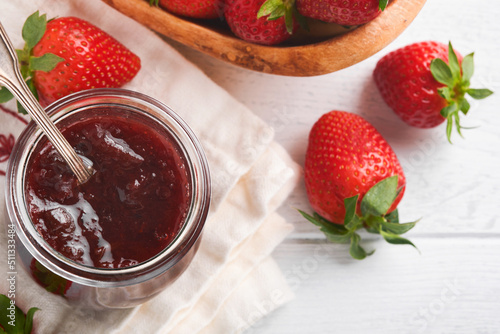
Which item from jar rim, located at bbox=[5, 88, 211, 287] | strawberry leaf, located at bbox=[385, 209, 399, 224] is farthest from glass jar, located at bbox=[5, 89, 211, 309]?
strawberry leaf, located at bbox=[385, 209, 399, 224]

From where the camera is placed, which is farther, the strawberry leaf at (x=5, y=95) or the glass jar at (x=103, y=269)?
the strawberry leaf at (x=5, y=95)

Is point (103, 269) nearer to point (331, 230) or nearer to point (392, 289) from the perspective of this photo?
point (331, 230)

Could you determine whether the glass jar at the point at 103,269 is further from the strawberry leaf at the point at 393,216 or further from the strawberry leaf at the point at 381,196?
the strawberry leaf at the point at 393,216

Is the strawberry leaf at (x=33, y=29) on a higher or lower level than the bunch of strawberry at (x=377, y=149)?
higher

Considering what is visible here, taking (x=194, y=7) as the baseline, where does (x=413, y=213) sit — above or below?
below

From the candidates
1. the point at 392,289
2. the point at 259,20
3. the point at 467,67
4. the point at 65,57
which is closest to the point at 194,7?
the point at 259,20

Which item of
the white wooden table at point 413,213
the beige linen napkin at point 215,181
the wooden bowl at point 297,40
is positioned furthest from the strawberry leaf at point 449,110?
the beige linen napkin at point 215,181
